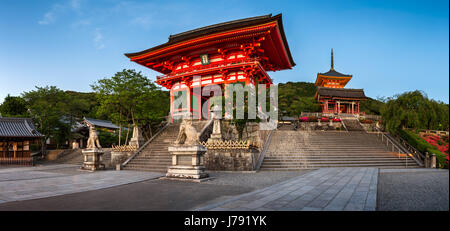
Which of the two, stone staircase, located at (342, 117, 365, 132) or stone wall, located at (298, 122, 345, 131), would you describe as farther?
stone wall, located at (298, 122, 345, 131)

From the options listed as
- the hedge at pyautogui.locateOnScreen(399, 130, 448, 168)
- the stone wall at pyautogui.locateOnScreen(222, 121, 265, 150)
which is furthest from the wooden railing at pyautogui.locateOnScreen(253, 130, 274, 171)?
the hedge at pyautogui.locateOnScreen(399, 130, 448, 168)

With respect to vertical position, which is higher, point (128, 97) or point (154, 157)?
point (128, 97)

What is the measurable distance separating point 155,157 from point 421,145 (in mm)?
17074

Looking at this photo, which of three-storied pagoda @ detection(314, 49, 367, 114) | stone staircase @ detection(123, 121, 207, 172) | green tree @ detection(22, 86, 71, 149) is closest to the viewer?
stone staircase @ detection(123, 121, 207, 172)

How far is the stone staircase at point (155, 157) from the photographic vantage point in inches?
523

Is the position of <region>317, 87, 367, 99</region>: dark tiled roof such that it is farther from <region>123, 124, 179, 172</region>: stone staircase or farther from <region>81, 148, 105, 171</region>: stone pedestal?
<region>81, 148, 105, 171</region>: stone pedestal

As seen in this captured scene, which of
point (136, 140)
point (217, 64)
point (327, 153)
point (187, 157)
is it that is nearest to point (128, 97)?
point (136, 140)

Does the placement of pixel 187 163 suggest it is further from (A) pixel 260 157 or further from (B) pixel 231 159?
(A) pixel 260 157

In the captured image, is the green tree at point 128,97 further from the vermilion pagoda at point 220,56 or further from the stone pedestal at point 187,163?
the stone pedestal at point 187,163

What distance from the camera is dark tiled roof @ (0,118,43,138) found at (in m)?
18.8

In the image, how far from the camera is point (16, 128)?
19531 millimetres

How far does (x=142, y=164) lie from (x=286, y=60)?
19.1 metres
